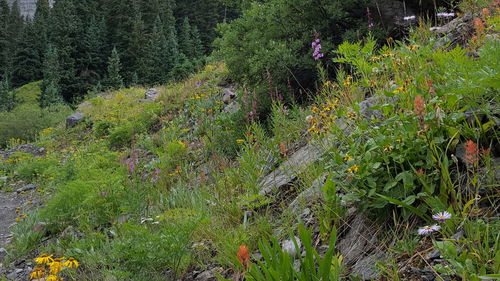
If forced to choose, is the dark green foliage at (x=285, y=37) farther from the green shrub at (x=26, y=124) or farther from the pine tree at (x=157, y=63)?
the pine tree at (x=157, y=63)

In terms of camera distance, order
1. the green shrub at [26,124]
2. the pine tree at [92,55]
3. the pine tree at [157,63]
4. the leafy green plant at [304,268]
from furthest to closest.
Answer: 1. the pine tree at [92,55]
2. the pine tree at [157,63]
3. the green shrub at [26,124]
4. the leafy green plant at [304,268]

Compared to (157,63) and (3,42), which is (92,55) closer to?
(157,63)

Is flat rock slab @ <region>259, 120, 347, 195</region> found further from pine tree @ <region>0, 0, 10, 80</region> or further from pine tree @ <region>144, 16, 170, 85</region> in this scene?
pine tree @ <region>0, 0, 10, 80</region>

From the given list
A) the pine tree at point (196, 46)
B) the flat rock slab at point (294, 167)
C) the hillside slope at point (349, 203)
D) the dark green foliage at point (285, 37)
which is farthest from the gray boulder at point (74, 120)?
the pine tree at point (196, 46)

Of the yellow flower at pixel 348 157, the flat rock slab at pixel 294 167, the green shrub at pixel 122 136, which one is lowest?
the green shrub at pixel 122 136

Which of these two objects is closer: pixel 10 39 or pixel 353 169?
pixel 353 169

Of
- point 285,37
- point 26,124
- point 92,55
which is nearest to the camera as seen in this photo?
point 285,37

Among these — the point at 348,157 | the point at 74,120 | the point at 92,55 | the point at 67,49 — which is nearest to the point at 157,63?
the point at 92,55

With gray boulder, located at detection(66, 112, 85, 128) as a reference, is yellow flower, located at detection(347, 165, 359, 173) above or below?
above

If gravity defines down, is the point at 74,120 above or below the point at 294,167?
below

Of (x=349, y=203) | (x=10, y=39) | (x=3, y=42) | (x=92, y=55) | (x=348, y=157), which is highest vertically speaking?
(x=10, y=39)

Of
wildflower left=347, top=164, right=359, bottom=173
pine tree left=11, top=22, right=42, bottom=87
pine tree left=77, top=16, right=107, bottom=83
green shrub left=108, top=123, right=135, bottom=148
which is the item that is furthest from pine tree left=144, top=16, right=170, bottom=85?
wildflower left=347, top=164, right=359, bottom=173

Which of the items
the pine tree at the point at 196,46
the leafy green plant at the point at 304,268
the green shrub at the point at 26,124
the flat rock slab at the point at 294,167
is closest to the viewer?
the leafy green plant at the point at 304,268

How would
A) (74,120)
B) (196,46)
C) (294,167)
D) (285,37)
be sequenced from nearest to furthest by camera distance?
(294,167)
(285,37)
(74,120)
(196,46)
